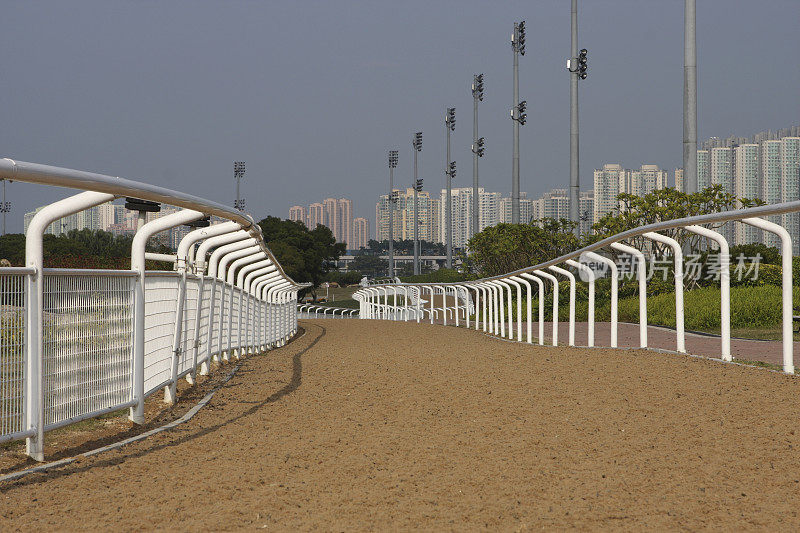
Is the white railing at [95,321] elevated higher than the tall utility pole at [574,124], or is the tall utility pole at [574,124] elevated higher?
the tall utility pole at [574,124]

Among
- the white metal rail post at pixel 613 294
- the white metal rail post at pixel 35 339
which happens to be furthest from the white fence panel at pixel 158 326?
the white metal rail post at pixel 613 294

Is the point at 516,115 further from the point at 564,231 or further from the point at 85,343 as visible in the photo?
the point at 85,343

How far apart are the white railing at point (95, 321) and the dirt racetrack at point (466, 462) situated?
1.50 ft

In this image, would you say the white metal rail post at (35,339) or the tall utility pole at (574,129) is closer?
the white metal rail post at (35,339)

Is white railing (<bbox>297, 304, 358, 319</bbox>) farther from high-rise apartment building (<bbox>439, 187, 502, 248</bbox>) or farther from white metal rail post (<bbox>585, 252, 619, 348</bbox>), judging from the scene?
high-rise apartment building (<bbox>439, 187, 502, 248</bbox>)

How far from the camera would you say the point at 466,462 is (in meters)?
4.35

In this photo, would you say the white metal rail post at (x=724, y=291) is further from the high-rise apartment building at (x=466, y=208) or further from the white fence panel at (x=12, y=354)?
the high-rise apartment building at (x=466, y=208)

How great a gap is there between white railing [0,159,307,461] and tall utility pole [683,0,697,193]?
47.9ft

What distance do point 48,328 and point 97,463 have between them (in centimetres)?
87

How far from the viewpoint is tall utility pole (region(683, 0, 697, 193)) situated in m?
20.3

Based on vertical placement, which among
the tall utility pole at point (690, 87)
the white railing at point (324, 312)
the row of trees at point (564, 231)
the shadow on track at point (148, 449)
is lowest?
the white railing at point (324, 312)

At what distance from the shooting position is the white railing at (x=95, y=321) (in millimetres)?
4523

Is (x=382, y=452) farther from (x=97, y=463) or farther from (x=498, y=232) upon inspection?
(x=498, y=232)

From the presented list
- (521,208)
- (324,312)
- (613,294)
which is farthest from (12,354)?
(521,208)
